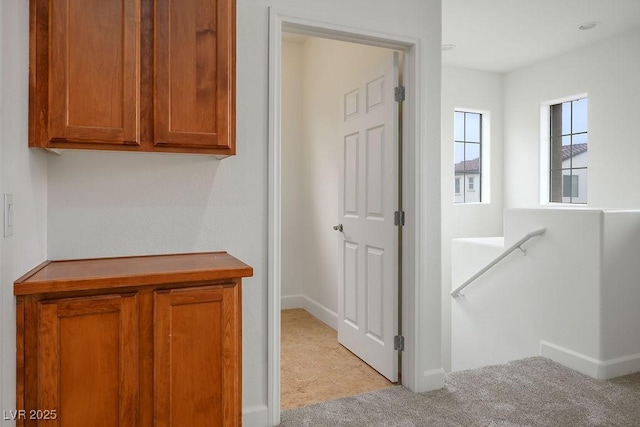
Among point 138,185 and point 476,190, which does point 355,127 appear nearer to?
point 138,185

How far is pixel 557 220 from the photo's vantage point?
3.04 m

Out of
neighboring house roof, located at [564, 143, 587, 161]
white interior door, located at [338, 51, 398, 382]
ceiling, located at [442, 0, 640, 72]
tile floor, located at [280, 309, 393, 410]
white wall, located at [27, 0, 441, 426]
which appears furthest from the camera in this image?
neighboring house roof, located at [564, 143, 587, 161]

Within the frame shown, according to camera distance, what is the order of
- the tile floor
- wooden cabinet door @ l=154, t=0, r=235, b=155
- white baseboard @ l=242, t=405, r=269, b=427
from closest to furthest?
wooden cabinet door @ l=154, t=0, r=235, b=155, white baseboard @ l=242, t=405, r=269, b=427, the tile floor

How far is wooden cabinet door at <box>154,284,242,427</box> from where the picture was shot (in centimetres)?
153

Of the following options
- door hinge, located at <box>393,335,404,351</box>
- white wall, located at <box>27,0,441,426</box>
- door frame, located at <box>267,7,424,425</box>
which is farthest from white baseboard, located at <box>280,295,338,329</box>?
white wall, located at <box>27,0,441,426</box>

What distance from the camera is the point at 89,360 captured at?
1429 millimetres

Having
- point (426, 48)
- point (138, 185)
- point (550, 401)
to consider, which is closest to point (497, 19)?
point (426, 48)

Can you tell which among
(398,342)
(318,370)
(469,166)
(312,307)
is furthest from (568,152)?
(318,370)

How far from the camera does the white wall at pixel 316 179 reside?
387 cm

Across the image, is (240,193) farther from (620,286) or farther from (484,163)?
(484,163)

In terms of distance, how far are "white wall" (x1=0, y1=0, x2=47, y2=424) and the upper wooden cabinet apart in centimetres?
6

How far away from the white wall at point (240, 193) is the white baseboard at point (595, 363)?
103 centimetres

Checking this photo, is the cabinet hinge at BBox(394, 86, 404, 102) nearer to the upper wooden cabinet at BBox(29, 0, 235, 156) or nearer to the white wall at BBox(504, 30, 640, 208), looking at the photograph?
the upper wooden cabinet at BBox(29, 0, 235, 156)

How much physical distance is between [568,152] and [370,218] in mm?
3185
